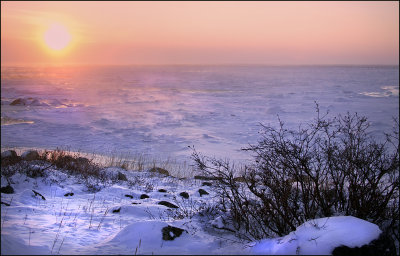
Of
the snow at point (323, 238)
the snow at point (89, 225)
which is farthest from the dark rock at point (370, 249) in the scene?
the snow at point (89, 225)

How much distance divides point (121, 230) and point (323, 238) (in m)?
2.63

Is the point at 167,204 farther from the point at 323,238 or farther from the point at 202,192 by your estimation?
the point at 323,238

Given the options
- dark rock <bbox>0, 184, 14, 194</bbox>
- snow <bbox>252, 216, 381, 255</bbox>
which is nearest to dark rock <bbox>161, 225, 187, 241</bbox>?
snow <bbox>252, 216, 381, 255</bbox>

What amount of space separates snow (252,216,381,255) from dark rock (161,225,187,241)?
104cm

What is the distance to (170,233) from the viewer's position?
14.3ft

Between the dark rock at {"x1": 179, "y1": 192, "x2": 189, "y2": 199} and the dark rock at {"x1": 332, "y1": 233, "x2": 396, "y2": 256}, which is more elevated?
the dark rock at {"x1": 332, "y1": 233, "x2": 396, "y2": 256}

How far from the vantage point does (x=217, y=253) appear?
4148mm

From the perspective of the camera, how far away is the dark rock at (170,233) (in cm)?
428

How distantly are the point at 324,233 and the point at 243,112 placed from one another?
2162cm

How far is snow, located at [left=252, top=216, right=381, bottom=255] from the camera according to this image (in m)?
3.68

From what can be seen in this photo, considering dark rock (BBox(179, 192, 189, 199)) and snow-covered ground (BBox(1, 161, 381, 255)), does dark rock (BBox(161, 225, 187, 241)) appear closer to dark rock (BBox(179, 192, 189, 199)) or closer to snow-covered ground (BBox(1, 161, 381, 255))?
snow-covered ground (BBox(1, 161, 381, 255))

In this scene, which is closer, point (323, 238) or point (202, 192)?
point (323, 238)

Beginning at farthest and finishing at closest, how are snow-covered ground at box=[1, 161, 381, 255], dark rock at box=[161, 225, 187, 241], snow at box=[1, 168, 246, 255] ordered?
1. dark rock at box=[161, 225, 187, 241]
2. snow at box=[1, 168, 246, 255]
3. snow-covered ground at box=[1, 161, 381, 255]

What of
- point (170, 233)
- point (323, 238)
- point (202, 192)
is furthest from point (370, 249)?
point (202, 192)
